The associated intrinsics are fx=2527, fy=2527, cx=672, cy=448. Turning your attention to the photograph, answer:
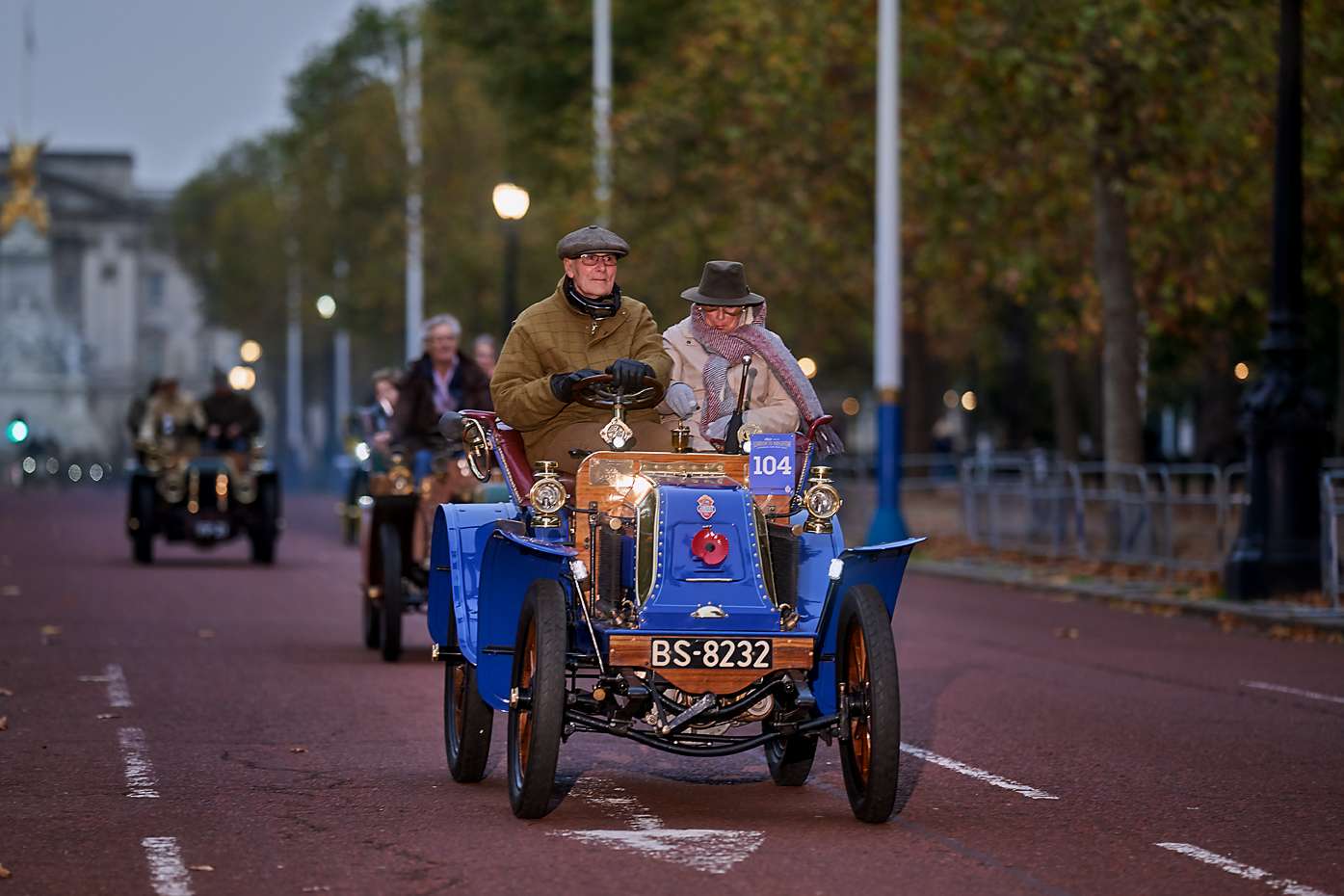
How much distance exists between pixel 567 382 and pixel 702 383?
3.27 ft

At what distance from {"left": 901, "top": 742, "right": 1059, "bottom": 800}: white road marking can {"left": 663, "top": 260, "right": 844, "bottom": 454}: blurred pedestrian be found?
155 centimetres

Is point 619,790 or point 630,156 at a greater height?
point 630,156

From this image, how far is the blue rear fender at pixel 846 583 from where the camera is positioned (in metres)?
9.28

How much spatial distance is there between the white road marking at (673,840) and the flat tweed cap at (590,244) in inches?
86.3

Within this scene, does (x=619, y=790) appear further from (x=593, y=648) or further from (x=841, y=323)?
(x=841, y=323)

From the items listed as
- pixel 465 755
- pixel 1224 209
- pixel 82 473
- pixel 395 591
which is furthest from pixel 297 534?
pixel 82 473

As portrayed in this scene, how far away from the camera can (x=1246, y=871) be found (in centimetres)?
830

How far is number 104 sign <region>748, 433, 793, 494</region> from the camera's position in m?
9.64

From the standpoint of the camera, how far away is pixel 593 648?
30.5 ft

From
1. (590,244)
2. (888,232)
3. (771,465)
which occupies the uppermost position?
(888,232)

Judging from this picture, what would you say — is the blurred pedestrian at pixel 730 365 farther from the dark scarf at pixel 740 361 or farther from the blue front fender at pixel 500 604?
the blue front fender at pixel 500 604

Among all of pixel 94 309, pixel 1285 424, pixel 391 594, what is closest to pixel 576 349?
pixel 391 594

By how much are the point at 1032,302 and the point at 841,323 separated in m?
3.86

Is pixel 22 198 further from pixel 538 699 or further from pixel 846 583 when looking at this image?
pixel 538 699
